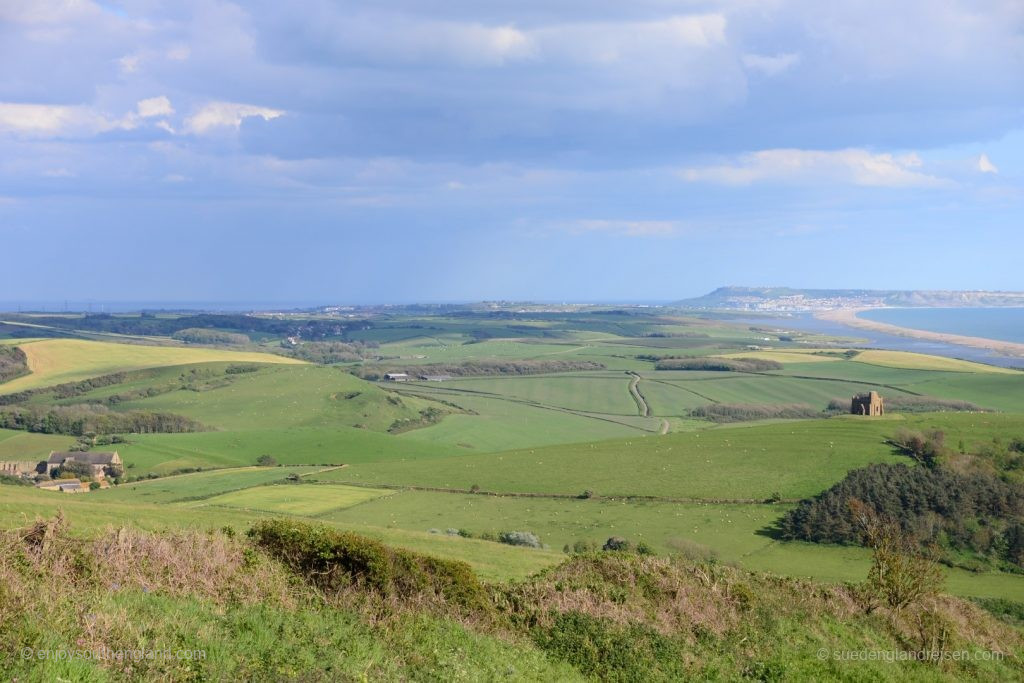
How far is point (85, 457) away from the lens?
6400cm

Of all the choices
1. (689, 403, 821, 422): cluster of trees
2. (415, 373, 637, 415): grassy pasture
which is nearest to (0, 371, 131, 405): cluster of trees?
(415, 373, 637, 415): grassy pasture

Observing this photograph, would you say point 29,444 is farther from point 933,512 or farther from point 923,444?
point 923,444

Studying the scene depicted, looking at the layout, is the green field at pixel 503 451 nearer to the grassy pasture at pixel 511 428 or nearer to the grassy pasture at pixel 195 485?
the grassy pasture at pixel 195 485

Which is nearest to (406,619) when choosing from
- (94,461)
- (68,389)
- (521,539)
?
(521,539)

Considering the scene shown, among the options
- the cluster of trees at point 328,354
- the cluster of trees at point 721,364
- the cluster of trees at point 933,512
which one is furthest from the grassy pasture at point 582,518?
the cluster of trees at point 328,354

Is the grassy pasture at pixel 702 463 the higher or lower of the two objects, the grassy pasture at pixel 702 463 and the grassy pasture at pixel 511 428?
the higher

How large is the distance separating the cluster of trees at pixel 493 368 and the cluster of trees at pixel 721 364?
13409 mm

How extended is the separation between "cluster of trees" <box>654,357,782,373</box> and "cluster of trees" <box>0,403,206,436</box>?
9206 cm

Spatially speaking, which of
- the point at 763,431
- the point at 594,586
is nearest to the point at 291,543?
the point at 594,586

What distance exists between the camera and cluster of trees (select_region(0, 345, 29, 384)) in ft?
400

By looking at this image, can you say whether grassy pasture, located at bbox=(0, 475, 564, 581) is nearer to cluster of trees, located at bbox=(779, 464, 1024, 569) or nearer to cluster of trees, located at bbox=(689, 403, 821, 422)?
cluster of trees, located at bbox=(779, 464, 1024, 569)

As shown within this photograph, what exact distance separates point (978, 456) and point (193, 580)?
49.2 meters

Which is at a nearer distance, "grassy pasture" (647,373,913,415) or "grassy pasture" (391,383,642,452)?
"grassy pasture" (391,383,642,452)

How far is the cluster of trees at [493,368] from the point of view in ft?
506
